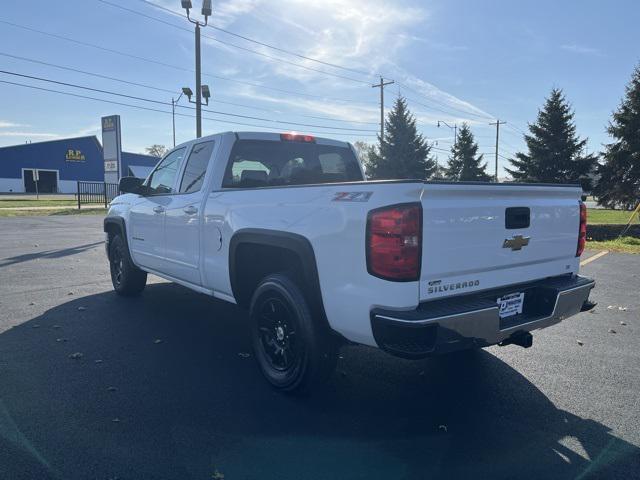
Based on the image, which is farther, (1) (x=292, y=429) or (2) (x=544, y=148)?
(2) (x=544, y=148)

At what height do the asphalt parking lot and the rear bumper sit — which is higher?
the rear bumper

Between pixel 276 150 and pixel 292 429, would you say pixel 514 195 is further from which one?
pixel 276 150

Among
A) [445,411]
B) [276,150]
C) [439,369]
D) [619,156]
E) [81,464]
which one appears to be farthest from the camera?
[619,156]

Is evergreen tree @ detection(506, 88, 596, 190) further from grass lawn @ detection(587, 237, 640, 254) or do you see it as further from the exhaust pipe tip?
the exhaust pipe tip

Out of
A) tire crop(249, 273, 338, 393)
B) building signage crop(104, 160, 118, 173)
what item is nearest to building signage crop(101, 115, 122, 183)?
building signage crop(104, 160, 118, 173)

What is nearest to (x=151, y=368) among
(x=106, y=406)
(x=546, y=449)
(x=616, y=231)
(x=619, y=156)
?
(x=106, y=406)

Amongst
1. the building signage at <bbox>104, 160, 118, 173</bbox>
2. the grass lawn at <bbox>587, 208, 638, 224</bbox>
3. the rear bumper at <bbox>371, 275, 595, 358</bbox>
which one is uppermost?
the building signage at <bbox>104, 160, 118, 173</bbox>

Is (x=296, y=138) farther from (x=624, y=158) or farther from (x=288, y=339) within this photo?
(x=624, y=158)

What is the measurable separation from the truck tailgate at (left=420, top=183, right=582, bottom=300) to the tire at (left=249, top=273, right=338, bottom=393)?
2.84 feet

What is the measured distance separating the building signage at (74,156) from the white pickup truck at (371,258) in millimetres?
62928

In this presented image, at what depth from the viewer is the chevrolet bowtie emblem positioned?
3186mm

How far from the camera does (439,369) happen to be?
4105 millimetres

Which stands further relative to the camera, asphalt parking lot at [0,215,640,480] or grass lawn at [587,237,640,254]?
grass lawn at [587,237,640,254]

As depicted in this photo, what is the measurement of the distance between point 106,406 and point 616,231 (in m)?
21.2
